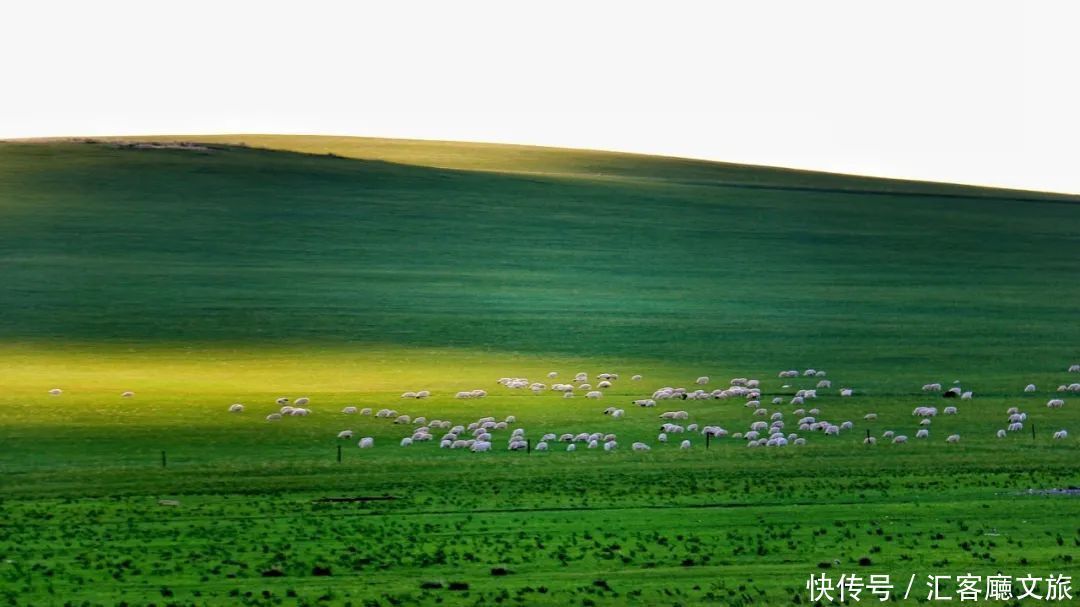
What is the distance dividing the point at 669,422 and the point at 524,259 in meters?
33.9

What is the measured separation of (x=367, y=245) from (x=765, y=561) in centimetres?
5459

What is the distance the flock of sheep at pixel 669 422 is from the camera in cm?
3719

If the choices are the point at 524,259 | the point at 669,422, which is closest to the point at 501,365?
the point at 669,422

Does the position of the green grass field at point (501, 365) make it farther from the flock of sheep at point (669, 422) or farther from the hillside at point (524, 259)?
the flock of sheep at point (669, 422)

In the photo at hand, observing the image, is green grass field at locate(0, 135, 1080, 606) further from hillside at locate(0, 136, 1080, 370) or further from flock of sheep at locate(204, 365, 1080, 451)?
flock of sheep at locate(204, 365, 1080, 451)

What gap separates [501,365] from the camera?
50.6m

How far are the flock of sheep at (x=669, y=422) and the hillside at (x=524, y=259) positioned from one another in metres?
7.65

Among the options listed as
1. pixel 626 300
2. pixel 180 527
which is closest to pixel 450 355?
pixel 626 300

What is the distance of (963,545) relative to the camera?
22609 mm

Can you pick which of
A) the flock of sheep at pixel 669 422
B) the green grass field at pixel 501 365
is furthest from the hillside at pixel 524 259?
the flock of sheep at pixel 669 422

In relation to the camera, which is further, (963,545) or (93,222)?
(93,222)

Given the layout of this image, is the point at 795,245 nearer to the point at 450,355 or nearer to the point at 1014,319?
the point at 1014,319

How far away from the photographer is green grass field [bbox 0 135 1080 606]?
22484 millimetres

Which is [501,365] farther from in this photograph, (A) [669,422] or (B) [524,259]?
(B) [524,259]
